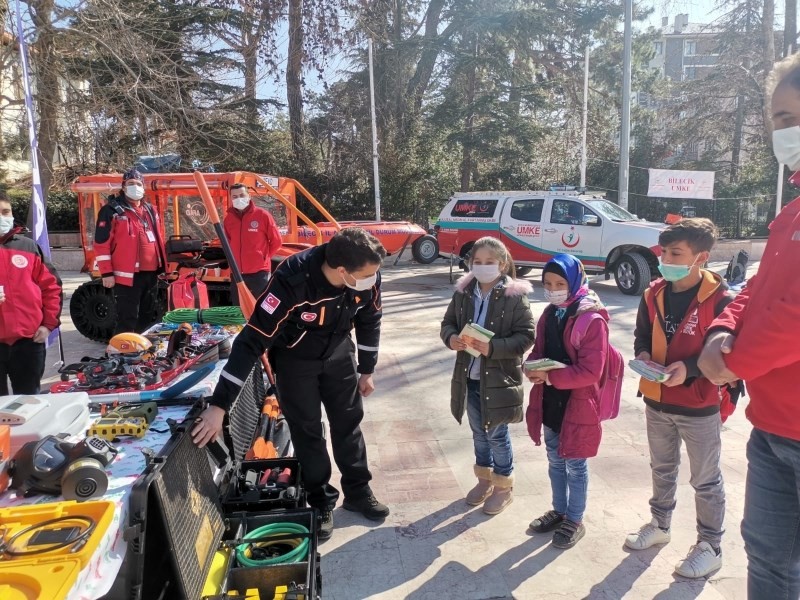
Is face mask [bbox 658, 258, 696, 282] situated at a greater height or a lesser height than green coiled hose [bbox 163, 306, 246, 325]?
greater

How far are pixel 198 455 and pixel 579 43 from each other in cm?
2237

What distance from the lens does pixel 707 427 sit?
110 inches

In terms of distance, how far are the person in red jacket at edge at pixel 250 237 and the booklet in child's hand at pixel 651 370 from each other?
508cm

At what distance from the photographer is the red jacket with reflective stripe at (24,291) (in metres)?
3.78

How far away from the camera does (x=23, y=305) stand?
3820 millimetres

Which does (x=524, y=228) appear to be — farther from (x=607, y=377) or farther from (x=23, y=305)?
(x=23, y=305)

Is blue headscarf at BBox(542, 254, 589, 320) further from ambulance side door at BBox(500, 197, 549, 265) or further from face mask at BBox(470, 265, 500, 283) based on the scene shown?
ambulance side door at BBox(500, 197, 549, 265)

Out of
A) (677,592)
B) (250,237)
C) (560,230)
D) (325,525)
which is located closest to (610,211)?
(560,230)

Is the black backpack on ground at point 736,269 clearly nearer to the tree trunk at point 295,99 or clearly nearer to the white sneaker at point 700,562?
the white sneaker at point 700,562

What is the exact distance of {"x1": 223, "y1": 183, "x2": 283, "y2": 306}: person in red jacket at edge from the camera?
693cm

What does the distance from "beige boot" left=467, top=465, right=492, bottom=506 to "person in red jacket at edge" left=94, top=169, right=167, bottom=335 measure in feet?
13.8

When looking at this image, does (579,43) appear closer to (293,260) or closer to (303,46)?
(303,46)

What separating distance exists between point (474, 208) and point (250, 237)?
805 centimetres

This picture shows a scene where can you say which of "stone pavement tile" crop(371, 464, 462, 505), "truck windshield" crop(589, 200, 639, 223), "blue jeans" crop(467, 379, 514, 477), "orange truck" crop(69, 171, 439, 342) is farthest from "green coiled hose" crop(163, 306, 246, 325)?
"truck windshield" crop(589, 200, 639, 223)
